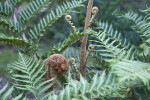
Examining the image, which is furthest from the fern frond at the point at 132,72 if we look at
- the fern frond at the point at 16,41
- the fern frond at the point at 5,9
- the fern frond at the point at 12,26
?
the fern frond at the point at 5,9

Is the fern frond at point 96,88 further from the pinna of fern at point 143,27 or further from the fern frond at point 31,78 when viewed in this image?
the pinna of fern at point 143,27

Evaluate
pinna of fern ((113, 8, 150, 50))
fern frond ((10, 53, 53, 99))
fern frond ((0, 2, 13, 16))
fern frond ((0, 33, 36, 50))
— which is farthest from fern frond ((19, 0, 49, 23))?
pinna of fern ((113, 8, 150, 50))

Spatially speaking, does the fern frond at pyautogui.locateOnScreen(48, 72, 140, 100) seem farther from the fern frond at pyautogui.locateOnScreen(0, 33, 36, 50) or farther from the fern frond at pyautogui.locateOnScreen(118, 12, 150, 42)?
the fern frond at pyautogui.locateOnScreen(0, 33, 36, 50)

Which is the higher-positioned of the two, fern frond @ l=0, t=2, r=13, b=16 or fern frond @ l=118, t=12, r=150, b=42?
fern frond @ l=0, t=2, r=13, b=16

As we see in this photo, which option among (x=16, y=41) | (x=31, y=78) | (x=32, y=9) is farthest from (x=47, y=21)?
(x=31, y=78)

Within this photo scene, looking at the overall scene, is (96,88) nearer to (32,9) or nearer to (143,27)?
(143,27)

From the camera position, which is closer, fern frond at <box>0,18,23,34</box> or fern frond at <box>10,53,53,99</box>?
fern frond at <box>10,53,53,99</box>

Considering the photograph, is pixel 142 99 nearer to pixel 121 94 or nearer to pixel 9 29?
pixel 121 94
